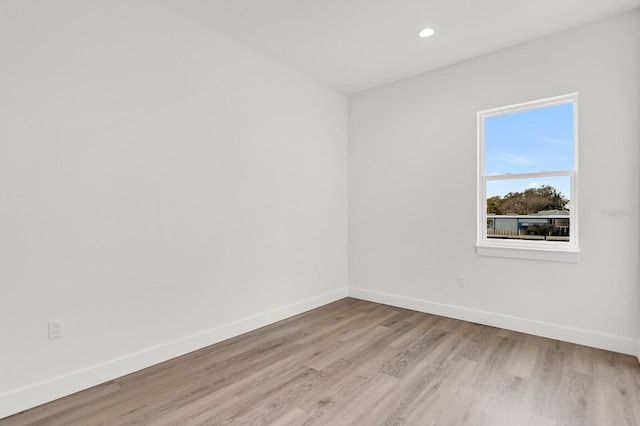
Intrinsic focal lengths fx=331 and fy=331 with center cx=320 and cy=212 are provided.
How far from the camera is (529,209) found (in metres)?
3.34

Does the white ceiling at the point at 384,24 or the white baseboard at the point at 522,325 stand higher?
the white ceiling at the point at 384,24

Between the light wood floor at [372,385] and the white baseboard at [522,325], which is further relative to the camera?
the white baseboard at [522,325]

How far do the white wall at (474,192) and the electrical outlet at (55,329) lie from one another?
329cm

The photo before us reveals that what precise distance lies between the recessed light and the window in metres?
1.04

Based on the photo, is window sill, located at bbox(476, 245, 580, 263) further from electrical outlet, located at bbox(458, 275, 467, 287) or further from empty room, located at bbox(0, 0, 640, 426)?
electrical outlet, located at bbox(458, 275, 467, 287)

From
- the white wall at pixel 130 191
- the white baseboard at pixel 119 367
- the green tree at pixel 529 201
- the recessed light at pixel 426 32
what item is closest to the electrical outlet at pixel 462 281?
the green tree at pixel 529 201

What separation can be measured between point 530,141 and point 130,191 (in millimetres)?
3674

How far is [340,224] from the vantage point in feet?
15.0

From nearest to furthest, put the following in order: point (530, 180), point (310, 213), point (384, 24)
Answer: point (384, 24) < point (530, 180) < point (310, 213)

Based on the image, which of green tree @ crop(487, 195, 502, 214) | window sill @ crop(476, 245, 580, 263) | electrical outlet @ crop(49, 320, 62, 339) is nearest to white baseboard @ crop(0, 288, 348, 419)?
electrical outlet @ crop(49, 320, 62, 339)

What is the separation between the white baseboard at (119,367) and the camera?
6.50 ft

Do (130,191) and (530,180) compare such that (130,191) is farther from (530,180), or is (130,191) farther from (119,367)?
(530,180)

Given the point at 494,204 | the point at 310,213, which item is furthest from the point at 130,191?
the point at 494,204

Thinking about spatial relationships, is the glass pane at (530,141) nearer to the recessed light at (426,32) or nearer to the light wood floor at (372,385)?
the recessed light at (426,32)
